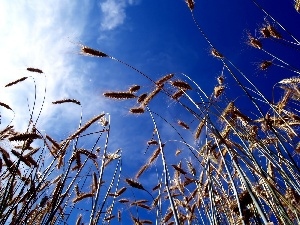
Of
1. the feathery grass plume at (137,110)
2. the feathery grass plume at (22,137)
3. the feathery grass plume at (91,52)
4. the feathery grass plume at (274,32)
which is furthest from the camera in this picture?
the feathery grass plume at (274,32)

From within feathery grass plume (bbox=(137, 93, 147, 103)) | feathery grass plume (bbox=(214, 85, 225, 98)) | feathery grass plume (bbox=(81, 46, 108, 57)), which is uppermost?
feathery grass plume (bbox=(81, 46, 108, 57))

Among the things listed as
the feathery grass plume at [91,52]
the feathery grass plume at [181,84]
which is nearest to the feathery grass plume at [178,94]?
the feathery grass plume at [181,84]

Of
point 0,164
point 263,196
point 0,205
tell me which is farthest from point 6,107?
point 263,196

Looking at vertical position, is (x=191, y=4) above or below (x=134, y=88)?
above

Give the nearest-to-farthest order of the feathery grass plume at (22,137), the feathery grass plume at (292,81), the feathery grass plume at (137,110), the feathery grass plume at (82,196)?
the feathery grass plume at (22,137) < the feathery grass plume at (292,81) < the feathery grass plume at (137,110) < the feathery grass plume at (82,196)

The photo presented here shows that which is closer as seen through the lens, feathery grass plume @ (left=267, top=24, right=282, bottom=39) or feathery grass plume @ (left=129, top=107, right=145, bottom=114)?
feathery grass plume @ (left=129, top=107, right=145, bottom=114)

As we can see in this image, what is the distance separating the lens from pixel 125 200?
4.19m

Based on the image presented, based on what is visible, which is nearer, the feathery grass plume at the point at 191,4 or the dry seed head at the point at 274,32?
the feathery grass plume at the point at 191,4

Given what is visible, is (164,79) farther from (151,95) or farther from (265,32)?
(265,32)

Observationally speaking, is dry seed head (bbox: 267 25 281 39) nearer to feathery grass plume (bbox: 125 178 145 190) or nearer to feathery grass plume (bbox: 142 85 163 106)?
feathery grass plume (bbox: 142 85 163 106)

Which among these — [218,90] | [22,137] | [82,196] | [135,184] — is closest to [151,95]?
[218,90]

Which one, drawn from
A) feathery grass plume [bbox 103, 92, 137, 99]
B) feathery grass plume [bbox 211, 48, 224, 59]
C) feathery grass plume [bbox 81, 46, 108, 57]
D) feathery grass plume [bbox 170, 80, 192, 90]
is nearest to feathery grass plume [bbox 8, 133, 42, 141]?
feathery grass plume [bbox 103, 92, 137, 99]

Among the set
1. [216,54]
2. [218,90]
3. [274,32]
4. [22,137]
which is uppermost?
[274,32]

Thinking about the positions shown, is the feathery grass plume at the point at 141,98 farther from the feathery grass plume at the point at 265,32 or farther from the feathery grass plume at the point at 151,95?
the feathery grass plume at the point at 265,32
